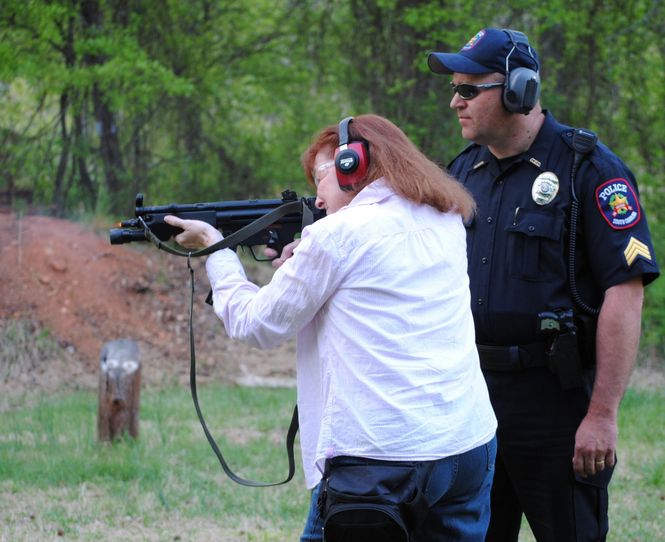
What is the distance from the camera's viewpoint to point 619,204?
3.32 meters

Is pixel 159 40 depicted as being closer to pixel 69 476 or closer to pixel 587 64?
pixel 587 64

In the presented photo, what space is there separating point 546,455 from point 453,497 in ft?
2.62

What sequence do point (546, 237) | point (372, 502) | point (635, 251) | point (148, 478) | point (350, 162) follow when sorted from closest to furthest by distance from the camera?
1. point (372, 502)
2. point (350, 162)
3. point (635, 251)
4. point (546, 237)
5. point (148, 478)

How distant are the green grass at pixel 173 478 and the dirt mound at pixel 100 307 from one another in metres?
2.05

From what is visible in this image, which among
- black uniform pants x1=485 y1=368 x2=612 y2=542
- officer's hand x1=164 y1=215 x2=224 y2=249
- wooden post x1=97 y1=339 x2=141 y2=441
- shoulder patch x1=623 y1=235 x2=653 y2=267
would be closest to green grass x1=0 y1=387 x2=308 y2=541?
wooden post x1=97 y1=339 x2=141 y2=441

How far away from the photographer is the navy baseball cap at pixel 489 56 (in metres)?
3.52

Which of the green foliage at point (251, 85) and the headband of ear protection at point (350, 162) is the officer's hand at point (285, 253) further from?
the green foliage at point (251, 85)

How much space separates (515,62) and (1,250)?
9.39 meters

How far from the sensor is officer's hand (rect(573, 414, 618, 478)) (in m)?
3.30

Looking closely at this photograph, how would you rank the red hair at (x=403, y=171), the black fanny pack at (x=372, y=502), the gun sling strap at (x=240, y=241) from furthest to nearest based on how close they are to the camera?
the gun sling strap at (x=240, y=241), the red hair at (x=403, y=171), the black fanny pack at (x=372, y=502)

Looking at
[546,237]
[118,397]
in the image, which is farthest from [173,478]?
[546,237]

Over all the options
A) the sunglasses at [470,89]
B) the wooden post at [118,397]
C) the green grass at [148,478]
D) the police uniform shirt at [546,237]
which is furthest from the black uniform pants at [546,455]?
the wooden post at [118,397]

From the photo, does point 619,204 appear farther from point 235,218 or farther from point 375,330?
point 235,218

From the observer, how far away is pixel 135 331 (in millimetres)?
11742
